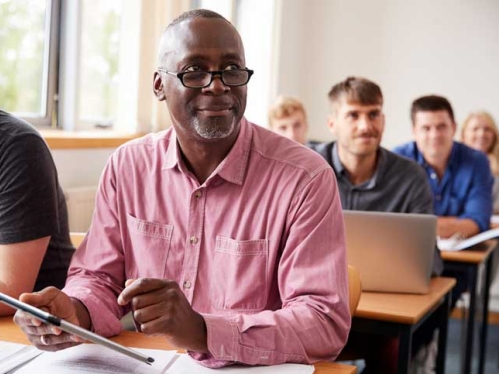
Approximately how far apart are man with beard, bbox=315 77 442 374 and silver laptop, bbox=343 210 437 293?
1.07 ft

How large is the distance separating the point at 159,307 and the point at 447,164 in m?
3.02

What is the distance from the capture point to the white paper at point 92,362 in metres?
1.27

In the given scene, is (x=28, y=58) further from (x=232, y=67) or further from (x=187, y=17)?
(x=232, y=67)

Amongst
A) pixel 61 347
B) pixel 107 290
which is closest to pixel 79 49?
pixel 107 290

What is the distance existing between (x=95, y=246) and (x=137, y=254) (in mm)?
100

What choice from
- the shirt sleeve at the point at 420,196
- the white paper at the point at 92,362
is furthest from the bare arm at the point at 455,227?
the white paper at the point at 92,362

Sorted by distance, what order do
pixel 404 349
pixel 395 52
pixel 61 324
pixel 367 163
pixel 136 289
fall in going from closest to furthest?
pixel 61 324
pixel 136 289
pixel 404 349
pixel 367 163
pixel 395 52

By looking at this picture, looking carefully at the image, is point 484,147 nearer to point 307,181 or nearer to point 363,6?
point 363,6

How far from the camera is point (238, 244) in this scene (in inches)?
61.1

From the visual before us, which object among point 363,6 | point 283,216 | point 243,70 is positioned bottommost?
point 283,216

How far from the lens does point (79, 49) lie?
3.84m

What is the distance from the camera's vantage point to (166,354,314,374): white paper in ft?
4.25

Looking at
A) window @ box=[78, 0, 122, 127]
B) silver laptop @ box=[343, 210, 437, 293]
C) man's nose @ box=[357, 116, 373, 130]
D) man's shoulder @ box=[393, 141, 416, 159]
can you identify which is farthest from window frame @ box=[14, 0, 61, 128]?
silver laptop @ box=[343, 210, 437, 293]

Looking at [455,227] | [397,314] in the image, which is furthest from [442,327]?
[455,227]
